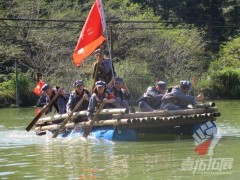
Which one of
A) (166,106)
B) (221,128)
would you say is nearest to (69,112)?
(166,106)

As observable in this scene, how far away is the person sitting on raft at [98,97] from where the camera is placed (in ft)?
53.3

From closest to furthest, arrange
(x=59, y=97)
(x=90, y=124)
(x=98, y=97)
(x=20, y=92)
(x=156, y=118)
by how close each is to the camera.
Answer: (x=156, y=118), (x=90, y=124), (x=98, y=97), (x=59, y=97), (x=20, y=92)

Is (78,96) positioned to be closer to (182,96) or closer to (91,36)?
(91,36)

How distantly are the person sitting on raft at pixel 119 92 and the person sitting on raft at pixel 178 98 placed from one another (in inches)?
41.5

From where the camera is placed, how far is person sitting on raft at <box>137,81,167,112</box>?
669 inches

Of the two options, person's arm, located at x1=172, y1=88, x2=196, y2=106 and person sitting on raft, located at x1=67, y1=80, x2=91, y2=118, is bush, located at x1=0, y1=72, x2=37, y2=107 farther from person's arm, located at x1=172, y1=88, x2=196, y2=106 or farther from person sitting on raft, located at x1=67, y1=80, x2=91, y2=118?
person's arm, located at x1=172, y1=88, x2=196, y2=106

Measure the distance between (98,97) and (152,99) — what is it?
157cm

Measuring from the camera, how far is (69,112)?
17031 millimetres

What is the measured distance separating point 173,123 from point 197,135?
88 cm

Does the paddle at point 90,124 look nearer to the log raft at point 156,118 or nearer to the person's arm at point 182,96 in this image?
the log raft at point 156,118

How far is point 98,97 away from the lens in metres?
16.4

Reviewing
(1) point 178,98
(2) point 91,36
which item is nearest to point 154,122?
(1) point 178,98

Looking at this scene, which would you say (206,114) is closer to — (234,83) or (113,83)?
(113,83)

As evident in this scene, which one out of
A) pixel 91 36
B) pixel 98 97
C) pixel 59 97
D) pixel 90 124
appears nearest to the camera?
pixel 90 124
